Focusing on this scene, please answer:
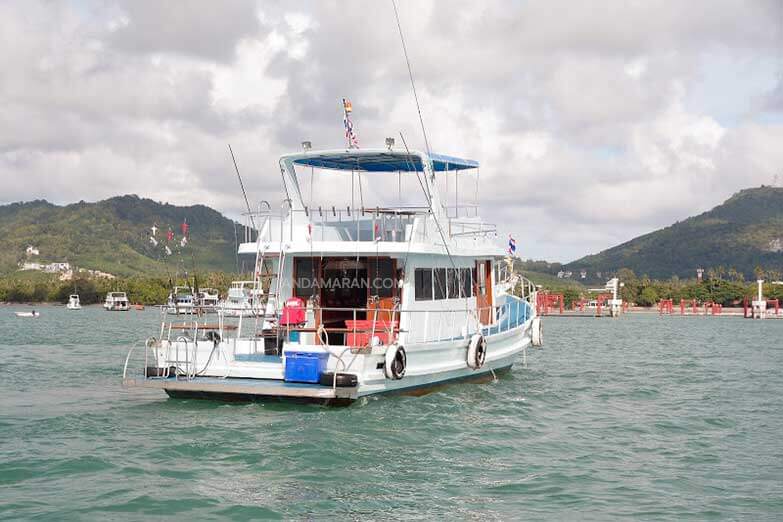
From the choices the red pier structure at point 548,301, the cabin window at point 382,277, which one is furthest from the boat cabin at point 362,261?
the red pier structure at point 548,301

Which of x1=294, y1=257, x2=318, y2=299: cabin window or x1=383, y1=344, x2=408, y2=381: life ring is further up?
x1=294, y1=257, x2=318, y2=299: cabin window

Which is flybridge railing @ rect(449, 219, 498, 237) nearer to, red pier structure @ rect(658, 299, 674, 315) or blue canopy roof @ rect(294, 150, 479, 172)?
blue canopy roof @ rect(294, 150, 479, 172)

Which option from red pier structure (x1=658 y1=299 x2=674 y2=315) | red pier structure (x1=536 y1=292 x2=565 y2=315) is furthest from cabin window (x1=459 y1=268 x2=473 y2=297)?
red pier structure (x1=658 y1=299 x2=674 y2=315)

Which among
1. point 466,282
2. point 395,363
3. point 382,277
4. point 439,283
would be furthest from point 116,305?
point 395,363

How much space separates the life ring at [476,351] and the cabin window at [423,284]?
1.29 metres

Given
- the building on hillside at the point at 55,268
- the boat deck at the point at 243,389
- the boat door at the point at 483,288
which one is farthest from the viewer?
the building on hillside at the point at 55,268

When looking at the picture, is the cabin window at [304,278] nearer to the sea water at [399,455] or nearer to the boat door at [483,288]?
the sea water at [399,455]

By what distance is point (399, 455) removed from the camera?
11859 mm

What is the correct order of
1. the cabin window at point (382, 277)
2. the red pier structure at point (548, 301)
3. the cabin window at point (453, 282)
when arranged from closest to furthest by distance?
the cabin window at point (382, 277)
the cabin window at point (453, 282)
the red pier structure at point (548, 301)

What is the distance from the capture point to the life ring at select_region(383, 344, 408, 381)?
14.5 m

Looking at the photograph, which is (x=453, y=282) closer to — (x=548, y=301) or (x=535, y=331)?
(x=535, y=331)

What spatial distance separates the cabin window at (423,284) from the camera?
56.2 ft

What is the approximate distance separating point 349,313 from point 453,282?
9.49ft

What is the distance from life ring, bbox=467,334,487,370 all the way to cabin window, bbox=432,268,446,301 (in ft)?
4.06
